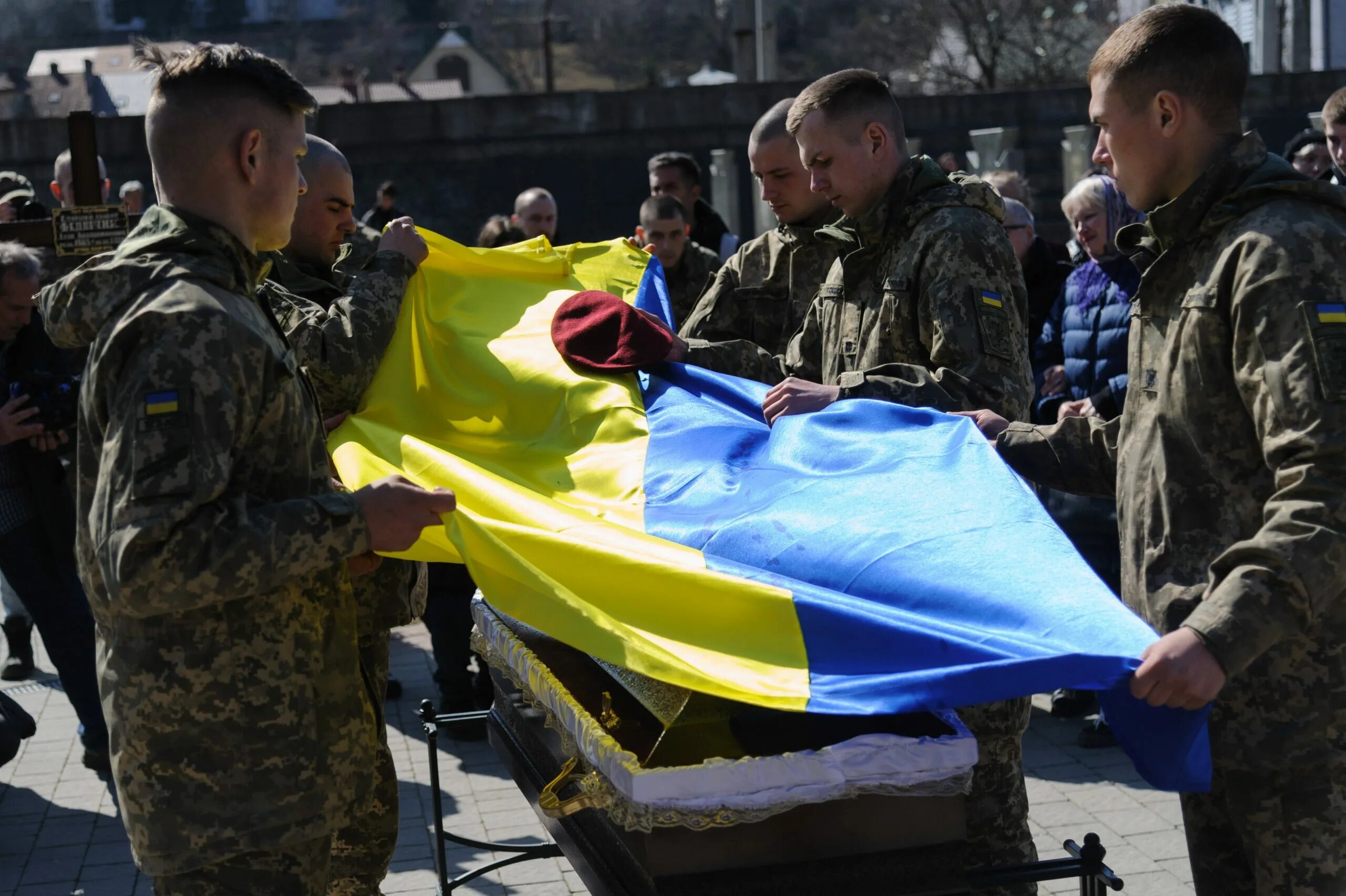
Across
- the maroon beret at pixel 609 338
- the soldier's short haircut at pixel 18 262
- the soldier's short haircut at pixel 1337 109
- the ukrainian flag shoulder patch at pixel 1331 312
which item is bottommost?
the maroon beret at pixel 609 338

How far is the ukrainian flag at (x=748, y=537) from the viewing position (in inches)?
92.7

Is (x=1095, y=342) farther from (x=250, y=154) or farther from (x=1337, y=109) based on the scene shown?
(x=250, y=154)

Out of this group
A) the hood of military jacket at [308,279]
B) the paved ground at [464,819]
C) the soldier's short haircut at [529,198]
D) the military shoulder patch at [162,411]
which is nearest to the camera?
the military shoulder patch at [162,411]

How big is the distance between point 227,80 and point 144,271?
39cm

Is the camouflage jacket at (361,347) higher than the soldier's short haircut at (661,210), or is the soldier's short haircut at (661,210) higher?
the soldier's short haircut at (661,210)

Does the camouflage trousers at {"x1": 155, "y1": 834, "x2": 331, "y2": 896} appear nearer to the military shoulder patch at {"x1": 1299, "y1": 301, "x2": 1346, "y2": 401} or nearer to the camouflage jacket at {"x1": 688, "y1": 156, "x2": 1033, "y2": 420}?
the camouflage jacket at {"x1": 688, "y1": 156, "x2": 1033, "y2": 420}

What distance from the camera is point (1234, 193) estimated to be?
254 centimetres

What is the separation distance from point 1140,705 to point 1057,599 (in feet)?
0.76

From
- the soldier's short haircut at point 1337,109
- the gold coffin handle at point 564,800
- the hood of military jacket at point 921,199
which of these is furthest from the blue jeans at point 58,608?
the soldier's short haircut at point 1337,109

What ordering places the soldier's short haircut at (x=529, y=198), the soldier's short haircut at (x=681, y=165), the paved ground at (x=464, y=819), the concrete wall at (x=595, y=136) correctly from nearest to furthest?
the paved ground at (x=464, y=819)
the soldier's short haircut at (x=681, y=165)
the soldier's short haircut at (x=529, y=198)
the concrete wall at (x=595, y=136)

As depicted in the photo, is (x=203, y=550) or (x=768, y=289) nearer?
(x=203, y=550)

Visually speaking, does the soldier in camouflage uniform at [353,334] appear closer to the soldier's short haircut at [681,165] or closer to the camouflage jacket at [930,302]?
the camouflage jacket at [930,302]

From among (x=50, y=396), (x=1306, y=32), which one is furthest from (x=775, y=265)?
(x=1306, y=32)

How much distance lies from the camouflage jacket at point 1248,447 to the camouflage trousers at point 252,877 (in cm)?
160
